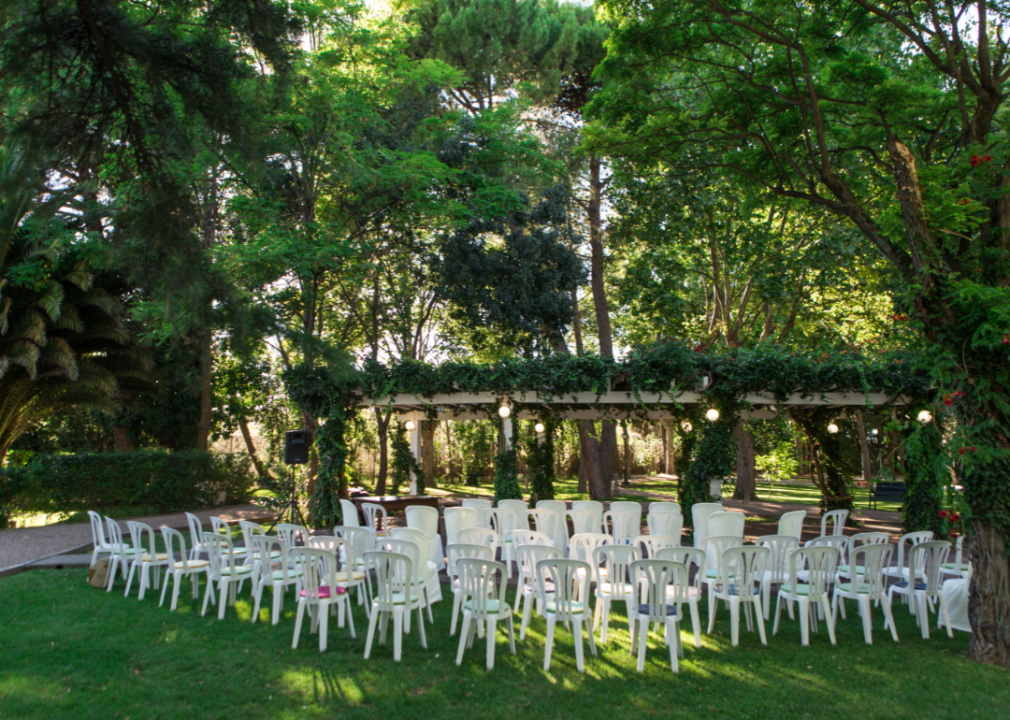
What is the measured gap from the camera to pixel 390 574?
16.2ft

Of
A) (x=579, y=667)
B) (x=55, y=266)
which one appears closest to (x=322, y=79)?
(x=55, y=266)

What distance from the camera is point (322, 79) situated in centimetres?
1174

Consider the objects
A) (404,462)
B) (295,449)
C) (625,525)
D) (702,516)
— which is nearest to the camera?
(625,525)

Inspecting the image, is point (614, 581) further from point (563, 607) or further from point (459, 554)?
point (459, 554)

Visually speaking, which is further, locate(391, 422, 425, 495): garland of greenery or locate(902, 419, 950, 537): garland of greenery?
locate(391, 422, 425, 495): garland of greenery

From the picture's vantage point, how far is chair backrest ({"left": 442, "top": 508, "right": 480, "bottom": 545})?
22.5 feet

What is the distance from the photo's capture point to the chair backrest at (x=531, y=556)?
5164mm

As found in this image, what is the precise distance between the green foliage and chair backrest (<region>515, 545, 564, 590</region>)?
432 inches

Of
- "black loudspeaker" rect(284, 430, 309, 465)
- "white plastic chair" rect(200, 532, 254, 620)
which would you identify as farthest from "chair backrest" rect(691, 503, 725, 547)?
"black loudspeaker" rect(284, 430, 309, 465)

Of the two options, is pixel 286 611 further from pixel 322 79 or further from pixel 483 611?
pixel 322 79

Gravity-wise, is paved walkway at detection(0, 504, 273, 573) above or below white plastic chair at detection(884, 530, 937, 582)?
below

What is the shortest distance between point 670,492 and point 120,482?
1431cm

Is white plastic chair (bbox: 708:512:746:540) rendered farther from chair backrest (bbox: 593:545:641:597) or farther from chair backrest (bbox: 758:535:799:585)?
chair backrest (bbox: 593:545:641:597)

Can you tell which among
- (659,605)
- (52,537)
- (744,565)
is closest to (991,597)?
(744,565)
